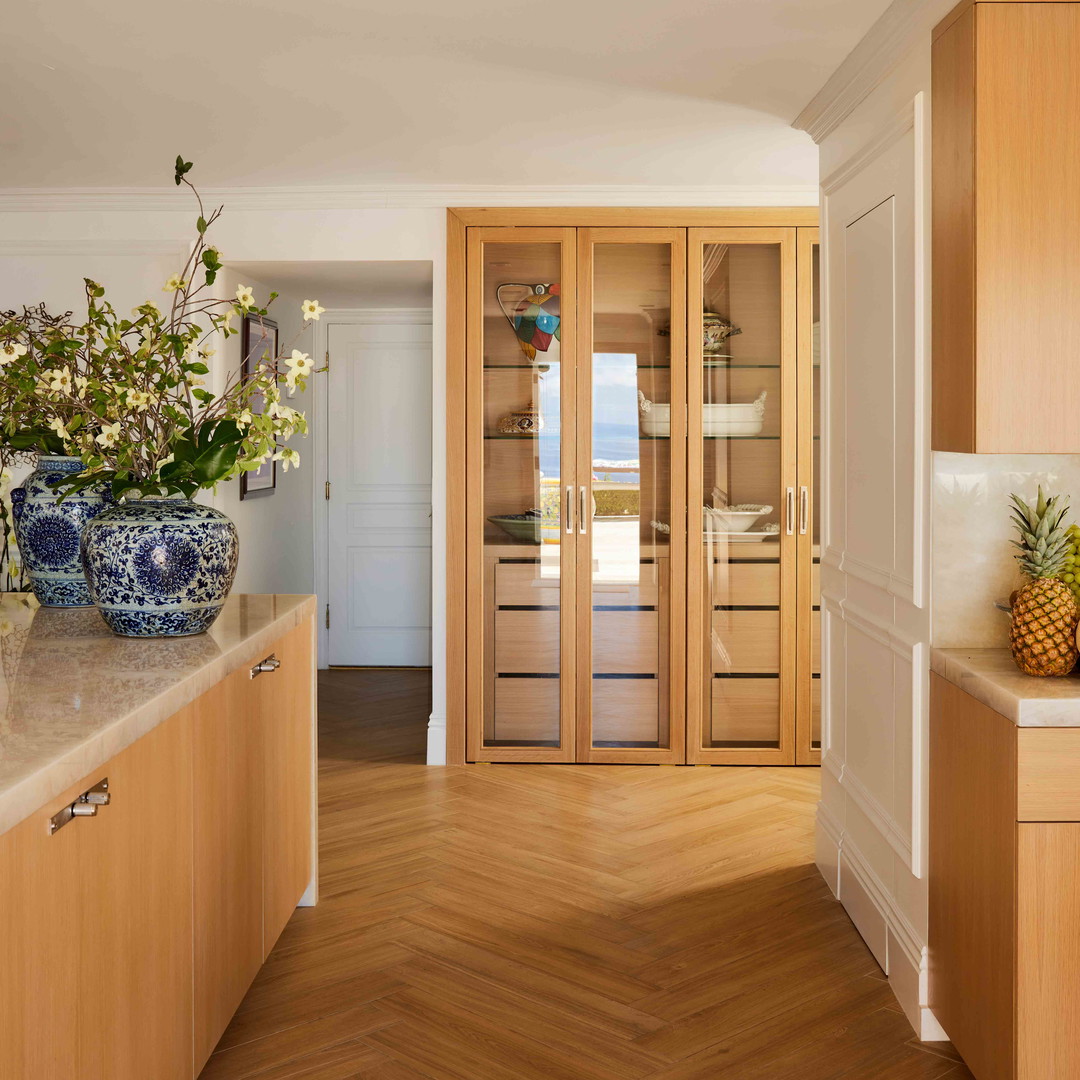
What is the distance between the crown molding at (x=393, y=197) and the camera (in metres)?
4.24

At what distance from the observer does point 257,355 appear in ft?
17.1

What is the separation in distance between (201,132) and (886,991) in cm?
338

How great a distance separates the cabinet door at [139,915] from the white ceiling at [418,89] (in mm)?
1868

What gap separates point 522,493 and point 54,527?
2.19 m

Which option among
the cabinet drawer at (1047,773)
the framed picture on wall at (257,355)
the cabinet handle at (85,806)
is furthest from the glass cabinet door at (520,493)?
the cabinet handle at (85,806)

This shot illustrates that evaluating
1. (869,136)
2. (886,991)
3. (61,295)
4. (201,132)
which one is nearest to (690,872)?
(886,991)

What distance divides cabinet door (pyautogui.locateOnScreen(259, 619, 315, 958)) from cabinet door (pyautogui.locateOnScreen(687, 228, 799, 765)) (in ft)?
6.60

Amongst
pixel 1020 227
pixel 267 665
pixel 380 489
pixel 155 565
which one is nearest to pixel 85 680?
pixel 155 565

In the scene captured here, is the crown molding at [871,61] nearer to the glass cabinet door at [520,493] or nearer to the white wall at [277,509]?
the glass cabinet door at [520,493]

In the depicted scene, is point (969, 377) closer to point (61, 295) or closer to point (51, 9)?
point (51, 9)

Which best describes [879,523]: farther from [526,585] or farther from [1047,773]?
[526,585]

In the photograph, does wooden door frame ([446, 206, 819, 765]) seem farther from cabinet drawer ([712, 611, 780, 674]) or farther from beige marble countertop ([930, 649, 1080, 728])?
beige marble countertop ([930, 649, 1080, 728])

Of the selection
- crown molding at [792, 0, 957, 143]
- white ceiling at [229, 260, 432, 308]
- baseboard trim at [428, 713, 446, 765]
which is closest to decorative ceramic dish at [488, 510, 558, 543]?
baseboard trim at [428, 713, 446, 765]

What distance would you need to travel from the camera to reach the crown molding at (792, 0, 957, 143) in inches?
92.1
